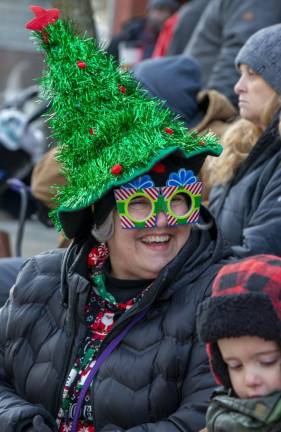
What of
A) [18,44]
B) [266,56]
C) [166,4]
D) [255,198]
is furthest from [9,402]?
[18,44]

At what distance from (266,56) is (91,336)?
1.96 m

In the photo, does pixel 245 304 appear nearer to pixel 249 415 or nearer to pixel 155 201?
pixel 249 415

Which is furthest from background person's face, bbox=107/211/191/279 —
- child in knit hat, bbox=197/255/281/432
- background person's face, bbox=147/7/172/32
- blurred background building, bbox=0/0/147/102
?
blurred background building, bbox=0/0/147/102

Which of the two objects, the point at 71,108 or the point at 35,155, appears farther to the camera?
the point at 35,155

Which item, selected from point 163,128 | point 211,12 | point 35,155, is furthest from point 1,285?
point 35,155

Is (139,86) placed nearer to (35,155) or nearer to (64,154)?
(64,154)

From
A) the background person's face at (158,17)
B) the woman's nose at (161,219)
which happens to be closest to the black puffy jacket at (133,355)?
the woman's nose at (161,219)

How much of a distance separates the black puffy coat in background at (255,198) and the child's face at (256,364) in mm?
1647

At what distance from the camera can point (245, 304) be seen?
9.23ft

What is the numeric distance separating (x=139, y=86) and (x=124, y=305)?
772 mm

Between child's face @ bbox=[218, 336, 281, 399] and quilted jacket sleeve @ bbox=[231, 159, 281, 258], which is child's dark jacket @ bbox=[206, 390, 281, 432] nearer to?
child's face @ bbox=[218, 336, 281, 399]

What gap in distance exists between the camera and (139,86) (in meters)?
3.75

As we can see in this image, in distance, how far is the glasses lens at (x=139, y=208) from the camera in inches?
141

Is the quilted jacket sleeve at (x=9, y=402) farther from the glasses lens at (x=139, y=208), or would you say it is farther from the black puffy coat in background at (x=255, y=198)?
the black puffy coat in background at (x=255, y=198)
